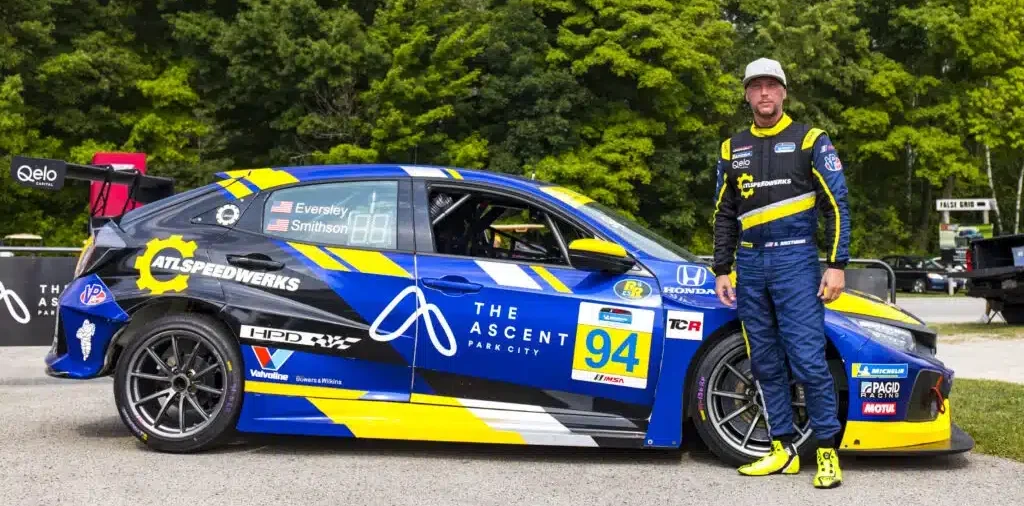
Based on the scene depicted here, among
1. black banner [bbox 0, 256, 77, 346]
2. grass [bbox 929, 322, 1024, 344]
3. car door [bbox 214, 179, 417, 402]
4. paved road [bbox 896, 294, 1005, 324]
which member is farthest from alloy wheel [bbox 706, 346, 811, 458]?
paved road [bbox 896, 294, 1005, 324]

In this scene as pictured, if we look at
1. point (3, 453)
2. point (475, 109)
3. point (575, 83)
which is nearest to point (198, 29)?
point (475, 109)

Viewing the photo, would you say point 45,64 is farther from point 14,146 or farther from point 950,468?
point 950,468

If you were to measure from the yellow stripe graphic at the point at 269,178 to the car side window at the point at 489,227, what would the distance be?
2.77ft

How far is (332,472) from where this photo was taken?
4.97 m

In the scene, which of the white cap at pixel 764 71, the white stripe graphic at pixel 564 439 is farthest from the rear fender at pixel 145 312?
the white cap at pixel 764 71

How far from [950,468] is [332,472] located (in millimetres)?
3165

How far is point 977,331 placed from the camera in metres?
15.1

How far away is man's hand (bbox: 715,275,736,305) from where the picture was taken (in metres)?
5.07

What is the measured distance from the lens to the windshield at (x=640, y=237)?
540 centimetres

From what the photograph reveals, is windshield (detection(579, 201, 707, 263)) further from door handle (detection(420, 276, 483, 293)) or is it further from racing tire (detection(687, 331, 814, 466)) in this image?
door handle (detection(420, 276, 483, 293))

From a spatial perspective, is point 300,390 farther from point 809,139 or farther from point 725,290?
point 809,139

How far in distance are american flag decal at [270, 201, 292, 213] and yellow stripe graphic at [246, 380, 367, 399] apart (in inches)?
37.6

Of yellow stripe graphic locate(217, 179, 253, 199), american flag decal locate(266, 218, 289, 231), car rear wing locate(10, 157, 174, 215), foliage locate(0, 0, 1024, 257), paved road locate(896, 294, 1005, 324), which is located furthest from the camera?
foliage locate(0, 0, 1024, 257)

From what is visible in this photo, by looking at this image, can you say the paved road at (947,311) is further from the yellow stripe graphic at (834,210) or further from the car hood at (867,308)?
the yellow stripe graphic at (834,210)
